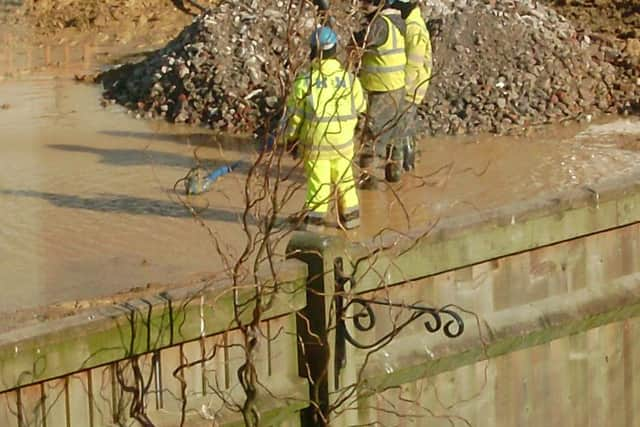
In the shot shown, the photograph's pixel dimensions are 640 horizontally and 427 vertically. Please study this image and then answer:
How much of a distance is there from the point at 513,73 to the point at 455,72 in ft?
2.18

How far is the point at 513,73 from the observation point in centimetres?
1705

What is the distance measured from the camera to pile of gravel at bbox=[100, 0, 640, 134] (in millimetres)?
16609

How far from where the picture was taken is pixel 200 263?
11.9 metres

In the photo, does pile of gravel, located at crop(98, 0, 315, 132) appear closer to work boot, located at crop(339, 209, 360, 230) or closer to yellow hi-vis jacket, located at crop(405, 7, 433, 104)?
yellow hi-vis jacket, located at crop(405, 7, 433, 104)

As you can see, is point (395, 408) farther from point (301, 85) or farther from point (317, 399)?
point (301, 85)

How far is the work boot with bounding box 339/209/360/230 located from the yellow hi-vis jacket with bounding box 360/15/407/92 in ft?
5.79

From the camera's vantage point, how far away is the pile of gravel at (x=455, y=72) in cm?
1661

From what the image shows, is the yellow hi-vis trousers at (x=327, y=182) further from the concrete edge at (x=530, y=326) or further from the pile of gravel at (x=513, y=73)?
the pile of gravel at (x=513, y=73)

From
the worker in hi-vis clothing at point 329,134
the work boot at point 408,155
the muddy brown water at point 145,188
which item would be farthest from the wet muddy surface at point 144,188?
the worker in hi-vis clothing at point 329,134

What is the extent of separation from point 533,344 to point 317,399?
4.43 feet

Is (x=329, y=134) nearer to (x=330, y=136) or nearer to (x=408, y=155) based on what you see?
(x=330, y=136)

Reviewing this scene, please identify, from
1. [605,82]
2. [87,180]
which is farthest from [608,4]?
[87,180]

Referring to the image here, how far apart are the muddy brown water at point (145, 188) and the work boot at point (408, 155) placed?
140mm

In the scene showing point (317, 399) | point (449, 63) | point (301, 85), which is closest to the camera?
point (317, 399)
